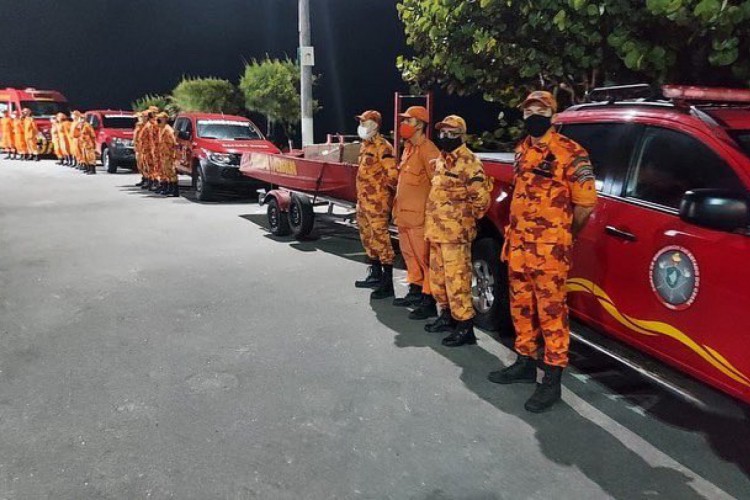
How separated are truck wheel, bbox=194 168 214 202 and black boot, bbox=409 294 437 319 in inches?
334

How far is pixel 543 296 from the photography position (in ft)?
12.1

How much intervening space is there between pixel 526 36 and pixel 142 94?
1132 inches

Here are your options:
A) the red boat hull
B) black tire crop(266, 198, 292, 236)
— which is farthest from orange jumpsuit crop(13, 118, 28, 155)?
black tire crop(266, 198, 292, 236)

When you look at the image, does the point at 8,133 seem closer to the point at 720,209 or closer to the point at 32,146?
the point at 32,146

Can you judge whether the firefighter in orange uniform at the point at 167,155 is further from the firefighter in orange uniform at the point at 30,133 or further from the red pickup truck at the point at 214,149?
the firefighter in orange uniform at the point at 30,133

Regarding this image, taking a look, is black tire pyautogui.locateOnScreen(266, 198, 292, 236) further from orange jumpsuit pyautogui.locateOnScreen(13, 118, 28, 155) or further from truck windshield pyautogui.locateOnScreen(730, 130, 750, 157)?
orange jumpsuit pyautogui.locateOnScreen(13, 118, 28, 155)

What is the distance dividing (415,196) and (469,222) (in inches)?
33.1

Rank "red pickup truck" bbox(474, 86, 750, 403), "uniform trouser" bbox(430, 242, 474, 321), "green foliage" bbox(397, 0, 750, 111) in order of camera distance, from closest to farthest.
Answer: "red pickup truck" bbox(474, 86, 750, 403) → "uniform trouser" bbox(430, 242, 474, 321) → "green foliage" bbox(397, 0, 750, 111)

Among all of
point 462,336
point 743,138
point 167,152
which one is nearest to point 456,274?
point 462,336

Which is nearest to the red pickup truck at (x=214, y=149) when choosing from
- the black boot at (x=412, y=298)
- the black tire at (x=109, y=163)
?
the black tire at (x=109, y=163)

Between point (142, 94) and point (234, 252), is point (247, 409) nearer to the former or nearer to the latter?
point (234, 252)

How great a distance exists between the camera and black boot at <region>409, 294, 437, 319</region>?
220 inches

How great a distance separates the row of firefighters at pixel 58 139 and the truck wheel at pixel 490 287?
54.3 feet

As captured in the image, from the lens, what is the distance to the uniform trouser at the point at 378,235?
610cm
